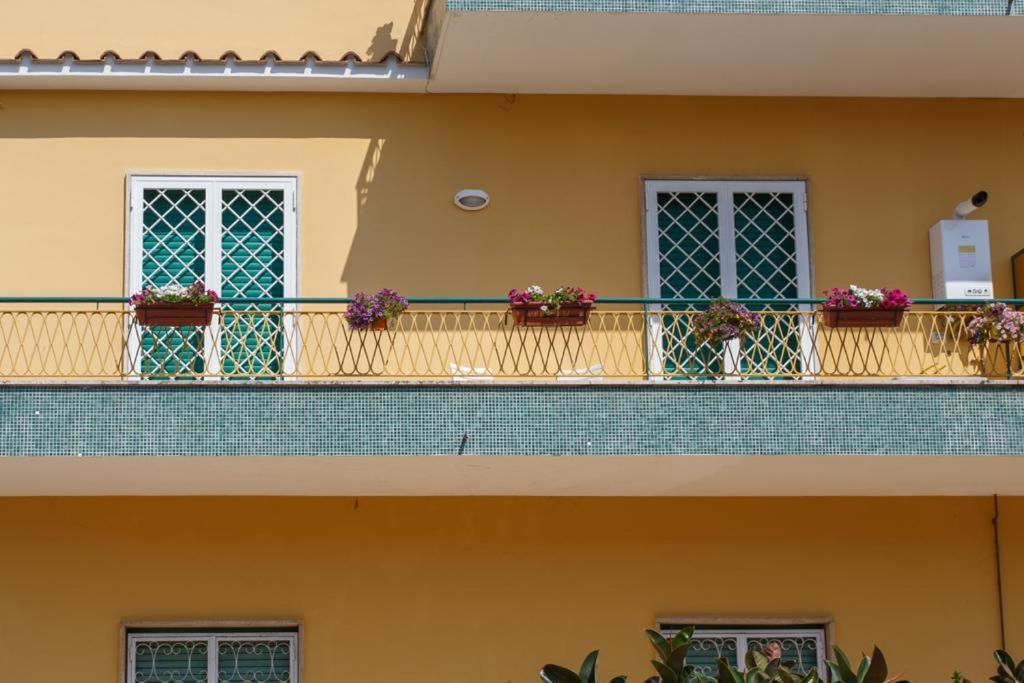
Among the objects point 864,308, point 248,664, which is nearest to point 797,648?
point 864,308

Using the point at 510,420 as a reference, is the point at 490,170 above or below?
above

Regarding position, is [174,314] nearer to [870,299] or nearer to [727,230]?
[727,230]

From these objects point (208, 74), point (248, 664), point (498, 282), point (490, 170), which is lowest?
point (248, 664)

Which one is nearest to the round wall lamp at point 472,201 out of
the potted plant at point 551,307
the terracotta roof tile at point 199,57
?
the terracotta roof tile at point 199,57

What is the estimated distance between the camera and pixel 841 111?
46.4 feet

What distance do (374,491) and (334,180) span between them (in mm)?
2616

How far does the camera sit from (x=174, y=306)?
11.6 meters

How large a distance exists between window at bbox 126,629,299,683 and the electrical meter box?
606 cm

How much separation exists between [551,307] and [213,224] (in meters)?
3.08

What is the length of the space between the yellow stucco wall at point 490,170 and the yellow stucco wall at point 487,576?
184 cm

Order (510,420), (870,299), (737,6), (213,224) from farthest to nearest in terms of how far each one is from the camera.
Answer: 1. (213,224)
2. (737,6)
3. (870,299)
4. (510,420)

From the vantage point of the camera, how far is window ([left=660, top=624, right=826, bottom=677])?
13.1 m

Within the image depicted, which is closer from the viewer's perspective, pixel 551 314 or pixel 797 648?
pixel 551 314

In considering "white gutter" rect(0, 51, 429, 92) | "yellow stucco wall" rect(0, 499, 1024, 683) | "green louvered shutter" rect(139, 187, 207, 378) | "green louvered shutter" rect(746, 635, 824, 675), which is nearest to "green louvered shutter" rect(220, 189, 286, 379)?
"green louvered shutter" rect(139, 187, 207, 378)
